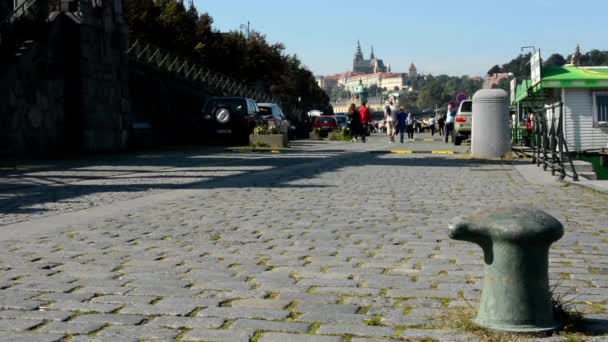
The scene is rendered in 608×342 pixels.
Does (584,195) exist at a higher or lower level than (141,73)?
lower

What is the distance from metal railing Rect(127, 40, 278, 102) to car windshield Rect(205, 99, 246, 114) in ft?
11.3

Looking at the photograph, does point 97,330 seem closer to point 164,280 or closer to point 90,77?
point 164,280

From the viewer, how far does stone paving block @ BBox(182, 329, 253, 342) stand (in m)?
4.34

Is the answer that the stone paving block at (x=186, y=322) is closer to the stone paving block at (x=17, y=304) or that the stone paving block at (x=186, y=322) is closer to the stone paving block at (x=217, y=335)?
the stone paving block at (x=217, y=335)

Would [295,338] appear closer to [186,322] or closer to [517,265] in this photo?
[186,322]

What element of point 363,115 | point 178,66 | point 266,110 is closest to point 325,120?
point 363,115

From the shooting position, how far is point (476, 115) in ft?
74.4

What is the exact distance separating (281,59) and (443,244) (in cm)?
6866

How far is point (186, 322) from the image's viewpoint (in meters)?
4.70

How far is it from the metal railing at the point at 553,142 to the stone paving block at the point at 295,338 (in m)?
11.4

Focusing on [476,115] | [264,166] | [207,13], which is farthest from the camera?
[207,13]

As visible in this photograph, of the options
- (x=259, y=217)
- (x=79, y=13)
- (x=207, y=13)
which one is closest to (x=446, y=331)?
(x=259, y=217)

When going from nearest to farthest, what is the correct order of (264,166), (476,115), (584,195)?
1. (584,195)
2. (264,166)
3. (476,115)

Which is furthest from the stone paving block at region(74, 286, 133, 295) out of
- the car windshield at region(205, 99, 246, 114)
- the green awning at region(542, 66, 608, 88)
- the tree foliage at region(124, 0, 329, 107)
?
the tree foliage at region(124, 0, 329, 107)
